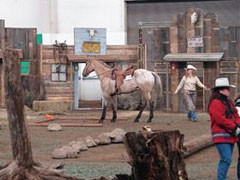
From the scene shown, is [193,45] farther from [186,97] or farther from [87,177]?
[87,177]

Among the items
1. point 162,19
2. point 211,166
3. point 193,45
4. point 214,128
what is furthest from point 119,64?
point 214,128

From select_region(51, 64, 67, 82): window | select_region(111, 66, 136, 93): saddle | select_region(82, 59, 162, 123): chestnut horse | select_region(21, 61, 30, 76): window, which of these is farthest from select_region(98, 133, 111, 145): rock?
select_region(21, 61, 30, 76): window

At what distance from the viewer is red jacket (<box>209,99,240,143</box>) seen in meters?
8.55

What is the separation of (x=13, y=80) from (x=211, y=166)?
428cm

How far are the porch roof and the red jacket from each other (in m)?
15.0

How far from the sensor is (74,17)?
32594 mm

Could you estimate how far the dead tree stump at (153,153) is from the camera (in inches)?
320

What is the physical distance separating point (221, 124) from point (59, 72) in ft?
56.4

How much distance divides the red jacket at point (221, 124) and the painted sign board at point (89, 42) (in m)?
16.6

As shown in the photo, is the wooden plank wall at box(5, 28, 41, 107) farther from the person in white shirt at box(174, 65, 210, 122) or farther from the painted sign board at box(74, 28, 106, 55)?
the person in white shirt at box(174, 65, 210, 122)

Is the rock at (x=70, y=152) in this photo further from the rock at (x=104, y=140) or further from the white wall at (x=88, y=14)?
the white wall at (x=88, y=14)

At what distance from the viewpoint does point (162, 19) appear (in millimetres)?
33188

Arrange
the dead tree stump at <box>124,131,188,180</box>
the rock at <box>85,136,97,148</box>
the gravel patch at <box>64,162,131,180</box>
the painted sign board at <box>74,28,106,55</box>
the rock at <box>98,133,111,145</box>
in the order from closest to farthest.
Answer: the dead tree stump at <box>124,131,188,180</box> → the gravel patch at <box>64,162,131,180</box> → the rock at <box>85,136,97,148</box> → the rock at <box>98,133,111,145</box> → the painted sign board at <box>74,28,106,55</box>

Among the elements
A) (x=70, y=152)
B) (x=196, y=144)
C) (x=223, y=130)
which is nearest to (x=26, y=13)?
(x=70, y=152)
